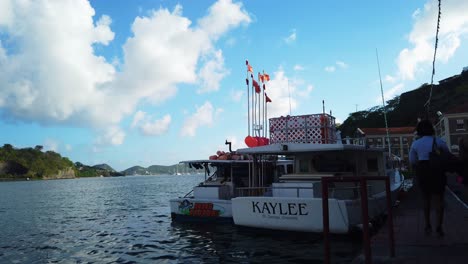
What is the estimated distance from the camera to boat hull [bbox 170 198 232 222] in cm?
1797

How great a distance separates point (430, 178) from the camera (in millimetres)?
7848

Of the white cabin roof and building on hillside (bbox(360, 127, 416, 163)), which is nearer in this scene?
the white cabin roof

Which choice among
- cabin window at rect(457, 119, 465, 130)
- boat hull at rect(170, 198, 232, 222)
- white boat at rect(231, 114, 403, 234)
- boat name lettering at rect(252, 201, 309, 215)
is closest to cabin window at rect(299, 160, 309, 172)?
white boat at rect(231, 114, 403, 234)

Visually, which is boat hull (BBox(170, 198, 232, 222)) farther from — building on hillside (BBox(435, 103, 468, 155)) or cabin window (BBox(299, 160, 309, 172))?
building on hillside (BBox(435, 103, 468, 155))

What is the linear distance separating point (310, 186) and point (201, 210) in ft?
21.6

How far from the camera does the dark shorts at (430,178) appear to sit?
304 inches

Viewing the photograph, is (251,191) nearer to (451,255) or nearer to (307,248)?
(307,248)

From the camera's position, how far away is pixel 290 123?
56.9ft

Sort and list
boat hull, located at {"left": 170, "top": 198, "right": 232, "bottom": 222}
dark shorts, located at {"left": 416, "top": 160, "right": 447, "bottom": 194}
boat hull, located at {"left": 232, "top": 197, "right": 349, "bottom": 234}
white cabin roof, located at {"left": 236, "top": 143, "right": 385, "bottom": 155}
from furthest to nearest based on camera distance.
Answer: boat hull, located at {"left": 170, "top": 198, "right": 232, "bottom": 222}, white cabin roof, located at {"left": 236, "top": 143, "right": 385, "bottom": 155}, boat hull, located at {"left": 232, "top": 197, "right": 349, "bottom": 234}, dark shorts, located at {"left": 416, "top": 160, "right": 447, "bottom": 194}

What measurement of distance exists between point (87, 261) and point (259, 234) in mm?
6484

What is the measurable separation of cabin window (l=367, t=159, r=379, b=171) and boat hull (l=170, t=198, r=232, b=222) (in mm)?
6756

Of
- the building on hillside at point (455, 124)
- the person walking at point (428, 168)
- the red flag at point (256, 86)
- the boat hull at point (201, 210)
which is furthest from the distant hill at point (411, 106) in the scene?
the person walking at point (428, 168)

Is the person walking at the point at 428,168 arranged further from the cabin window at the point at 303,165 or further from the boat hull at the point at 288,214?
the cabin window at the point at 303,165

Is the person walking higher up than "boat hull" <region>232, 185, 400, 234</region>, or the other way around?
the person walking
